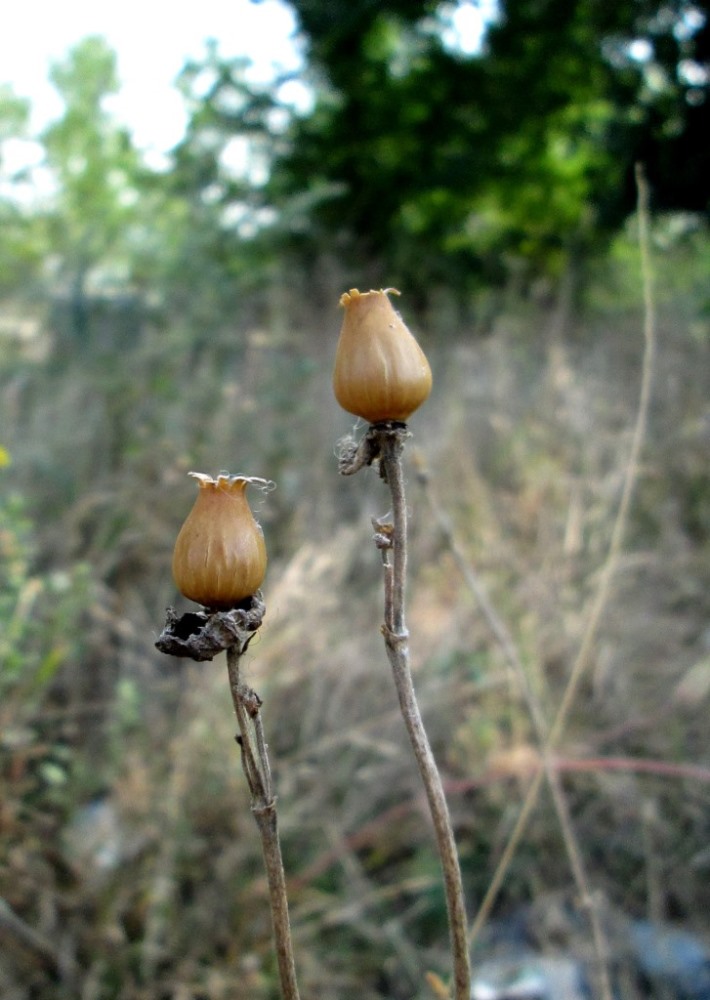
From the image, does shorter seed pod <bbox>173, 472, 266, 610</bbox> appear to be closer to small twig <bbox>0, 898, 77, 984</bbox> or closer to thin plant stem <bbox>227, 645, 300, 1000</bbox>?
thin plant stem <bbox>227, 645, 300, 1000</bbox>


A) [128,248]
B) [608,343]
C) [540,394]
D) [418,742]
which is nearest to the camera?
[418,742]

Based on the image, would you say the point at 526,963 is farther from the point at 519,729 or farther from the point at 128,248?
the point at 128,248

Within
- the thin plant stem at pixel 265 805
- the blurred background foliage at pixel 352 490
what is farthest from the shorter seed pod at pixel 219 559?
the blurred background foliage at pixel 352 490

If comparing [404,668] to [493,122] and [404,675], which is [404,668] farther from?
[493,122]

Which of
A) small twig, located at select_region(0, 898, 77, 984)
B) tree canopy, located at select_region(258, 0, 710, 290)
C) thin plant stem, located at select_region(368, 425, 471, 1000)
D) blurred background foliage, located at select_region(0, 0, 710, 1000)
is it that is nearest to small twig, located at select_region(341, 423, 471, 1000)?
thin plant stem, located at select_region(368, 425, 471, 1000)

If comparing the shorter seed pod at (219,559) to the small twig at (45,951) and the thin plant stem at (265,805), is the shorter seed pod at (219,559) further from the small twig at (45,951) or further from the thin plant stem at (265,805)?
the small twig at (45,951)

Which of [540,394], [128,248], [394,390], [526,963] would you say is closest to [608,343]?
[540,394]
